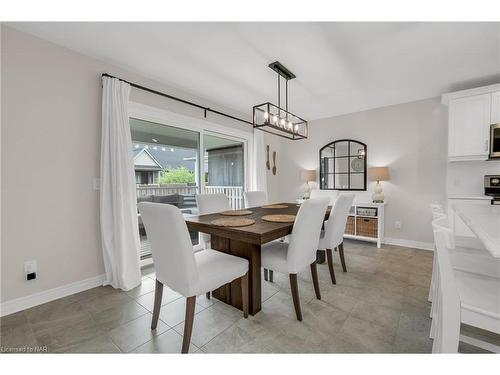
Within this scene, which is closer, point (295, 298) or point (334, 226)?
point (295, 298)

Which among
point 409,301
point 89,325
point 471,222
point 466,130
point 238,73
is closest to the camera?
point 471,222

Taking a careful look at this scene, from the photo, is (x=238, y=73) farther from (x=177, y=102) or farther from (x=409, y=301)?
(x=409, y=301)

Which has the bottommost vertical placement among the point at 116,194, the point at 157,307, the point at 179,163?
the point at 157,307

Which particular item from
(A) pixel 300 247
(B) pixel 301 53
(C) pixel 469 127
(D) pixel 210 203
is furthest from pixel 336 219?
(C) pixel 469 127

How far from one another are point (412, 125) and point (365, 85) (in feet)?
4.27

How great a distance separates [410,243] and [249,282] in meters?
3.25

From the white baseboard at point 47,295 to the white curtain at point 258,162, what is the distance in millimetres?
2935

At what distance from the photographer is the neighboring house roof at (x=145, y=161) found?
2844mm

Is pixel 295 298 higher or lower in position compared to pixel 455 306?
lower

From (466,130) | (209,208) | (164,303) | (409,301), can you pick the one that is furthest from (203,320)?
(466,130)

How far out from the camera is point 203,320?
1.74 metres

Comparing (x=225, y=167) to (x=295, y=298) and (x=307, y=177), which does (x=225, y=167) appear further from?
(x=295, y=298)

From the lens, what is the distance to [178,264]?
140 cm

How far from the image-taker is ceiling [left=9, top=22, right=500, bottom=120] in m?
1.89
